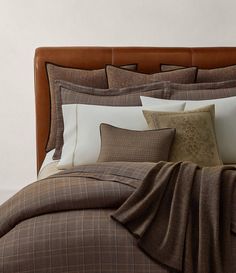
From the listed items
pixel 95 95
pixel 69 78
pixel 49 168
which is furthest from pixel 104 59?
pixel 49 168

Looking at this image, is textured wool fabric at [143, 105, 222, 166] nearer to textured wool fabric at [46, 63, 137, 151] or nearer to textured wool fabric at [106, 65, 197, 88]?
textured wool fabric at [106, 65, 197, 88]

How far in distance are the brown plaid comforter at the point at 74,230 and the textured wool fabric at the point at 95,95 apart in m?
1.10

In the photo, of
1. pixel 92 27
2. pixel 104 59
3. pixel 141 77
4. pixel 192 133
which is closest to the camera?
pixel 192 133

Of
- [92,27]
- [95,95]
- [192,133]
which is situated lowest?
[192,133]

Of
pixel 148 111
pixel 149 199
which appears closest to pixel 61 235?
pixel 149 199

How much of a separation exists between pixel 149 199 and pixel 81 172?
1.45ft

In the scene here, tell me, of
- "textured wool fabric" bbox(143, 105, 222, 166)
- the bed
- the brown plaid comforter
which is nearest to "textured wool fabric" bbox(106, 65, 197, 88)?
Result: "textured wool fabric" bbox(143, 105, 222, 166)

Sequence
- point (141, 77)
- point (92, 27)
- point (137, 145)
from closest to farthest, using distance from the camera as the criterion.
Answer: point (137, 145)
point (141, 77)
point (92, 27)

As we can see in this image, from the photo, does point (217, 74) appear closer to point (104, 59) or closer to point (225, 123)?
point (225, 123)

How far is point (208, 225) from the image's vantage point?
176 cm

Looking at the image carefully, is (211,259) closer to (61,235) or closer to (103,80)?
(61,235)

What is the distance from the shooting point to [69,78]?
3385mm

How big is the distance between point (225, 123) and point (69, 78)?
104cm

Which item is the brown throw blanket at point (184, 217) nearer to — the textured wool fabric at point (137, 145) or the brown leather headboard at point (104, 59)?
the textured wool fabric at point (137, 145)
